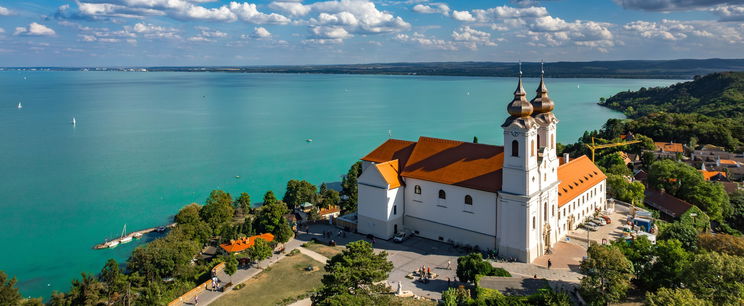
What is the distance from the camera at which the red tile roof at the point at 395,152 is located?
3247 centimetres

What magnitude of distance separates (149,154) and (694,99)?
108 metres

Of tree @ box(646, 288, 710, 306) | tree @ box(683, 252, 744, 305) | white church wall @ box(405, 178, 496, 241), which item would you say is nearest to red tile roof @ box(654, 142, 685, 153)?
white church wall @ box(405, 178, 496, 241)

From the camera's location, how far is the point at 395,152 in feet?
109

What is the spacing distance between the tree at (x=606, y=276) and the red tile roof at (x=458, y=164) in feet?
25.7

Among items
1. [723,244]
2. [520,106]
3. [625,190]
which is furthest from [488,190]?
[625,190]

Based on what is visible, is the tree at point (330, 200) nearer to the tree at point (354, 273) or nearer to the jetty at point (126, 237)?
the jetty at point (126, 237)

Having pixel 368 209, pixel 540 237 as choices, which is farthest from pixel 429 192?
pixel 540 237

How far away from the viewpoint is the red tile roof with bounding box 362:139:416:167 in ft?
107

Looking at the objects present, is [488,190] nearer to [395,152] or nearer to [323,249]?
[395,152]

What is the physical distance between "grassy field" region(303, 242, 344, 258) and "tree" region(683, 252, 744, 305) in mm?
17215

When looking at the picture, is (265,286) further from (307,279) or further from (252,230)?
(252,230)

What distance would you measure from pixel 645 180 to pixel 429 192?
26.2m

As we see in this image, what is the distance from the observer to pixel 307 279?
84.3ft

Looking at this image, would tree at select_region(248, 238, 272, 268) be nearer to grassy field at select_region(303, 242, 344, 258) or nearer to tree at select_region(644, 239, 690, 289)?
grassy field at select_region(303, 242, 344, 258)
